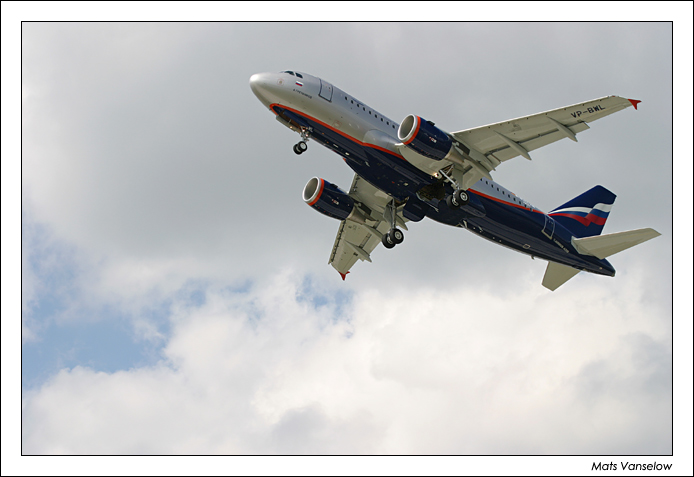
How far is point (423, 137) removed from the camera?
3641 centimetres

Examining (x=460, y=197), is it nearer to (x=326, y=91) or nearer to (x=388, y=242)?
(x=388, y=242)

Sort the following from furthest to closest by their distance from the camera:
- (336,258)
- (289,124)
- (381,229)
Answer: (336,258) < (381,229) < (289,124)

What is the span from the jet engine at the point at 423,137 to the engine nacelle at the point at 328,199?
31.2 feet

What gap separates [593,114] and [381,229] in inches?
715

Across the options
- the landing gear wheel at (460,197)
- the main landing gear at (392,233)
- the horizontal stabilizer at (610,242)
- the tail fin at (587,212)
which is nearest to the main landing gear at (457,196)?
the landing gear wheel at (460,197)

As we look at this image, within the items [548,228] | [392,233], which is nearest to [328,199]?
[392,233]

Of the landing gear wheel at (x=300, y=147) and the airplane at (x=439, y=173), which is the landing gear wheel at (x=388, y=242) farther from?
the landing gear wheel at (x=300, y=147)

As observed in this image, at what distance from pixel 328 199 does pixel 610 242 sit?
1912cm

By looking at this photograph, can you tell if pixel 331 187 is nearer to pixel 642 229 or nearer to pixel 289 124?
pixel 289 124

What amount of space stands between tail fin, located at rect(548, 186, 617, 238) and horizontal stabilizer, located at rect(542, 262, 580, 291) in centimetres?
286

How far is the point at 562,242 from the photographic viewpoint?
44.6 m

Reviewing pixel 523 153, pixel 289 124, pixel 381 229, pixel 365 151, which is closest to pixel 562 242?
pixel 523 153

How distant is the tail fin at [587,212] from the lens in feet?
157

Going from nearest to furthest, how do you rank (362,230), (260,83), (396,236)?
(260,83)
(396,236)
(362,230)
